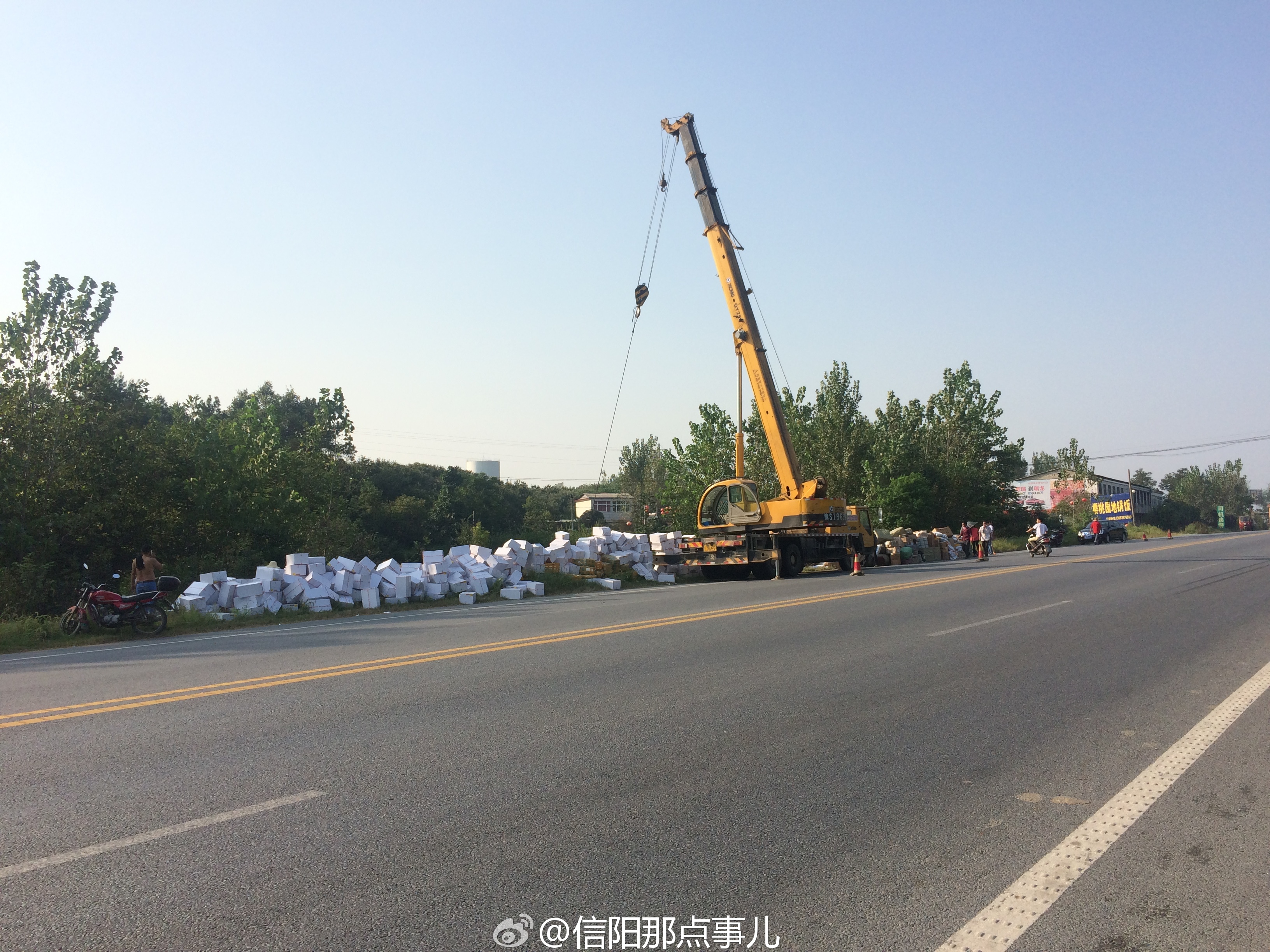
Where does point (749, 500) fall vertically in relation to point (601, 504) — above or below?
below

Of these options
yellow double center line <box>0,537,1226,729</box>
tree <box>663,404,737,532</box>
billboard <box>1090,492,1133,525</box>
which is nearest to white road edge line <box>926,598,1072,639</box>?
yellow double center line <box>0,537,1226,729</box>

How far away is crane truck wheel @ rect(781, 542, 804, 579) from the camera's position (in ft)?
81.3

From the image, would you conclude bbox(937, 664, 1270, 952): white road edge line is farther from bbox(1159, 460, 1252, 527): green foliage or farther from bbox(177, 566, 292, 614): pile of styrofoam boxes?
bbox(1159, 460, 1252, 527): green foliage

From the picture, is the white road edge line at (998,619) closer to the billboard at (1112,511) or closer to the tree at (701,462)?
the tree at (701,462)

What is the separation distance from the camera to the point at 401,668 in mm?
9133

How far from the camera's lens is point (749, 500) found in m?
24.8

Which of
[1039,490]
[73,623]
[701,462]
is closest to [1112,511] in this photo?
[701,462]

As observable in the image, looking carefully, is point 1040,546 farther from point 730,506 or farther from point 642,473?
point 642,473

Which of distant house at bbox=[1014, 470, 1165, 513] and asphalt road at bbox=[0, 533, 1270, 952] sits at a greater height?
distant house at bbox=[1014, 470, 1165, 513]

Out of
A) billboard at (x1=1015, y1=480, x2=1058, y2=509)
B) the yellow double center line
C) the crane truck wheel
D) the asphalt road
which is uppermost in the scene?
billboard at (x1=1015, y1=480, x2=1058, y2=509)

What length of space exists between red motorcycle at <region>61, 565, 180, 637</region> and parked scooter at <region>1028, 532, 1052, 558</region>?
29.7m

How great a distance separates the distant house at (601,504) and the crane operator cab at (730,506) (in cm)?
7826

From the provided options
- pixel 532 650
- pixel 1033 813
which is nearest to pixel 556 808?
pixel 1033 813

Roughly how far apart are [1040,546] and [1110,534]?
1192 inches
